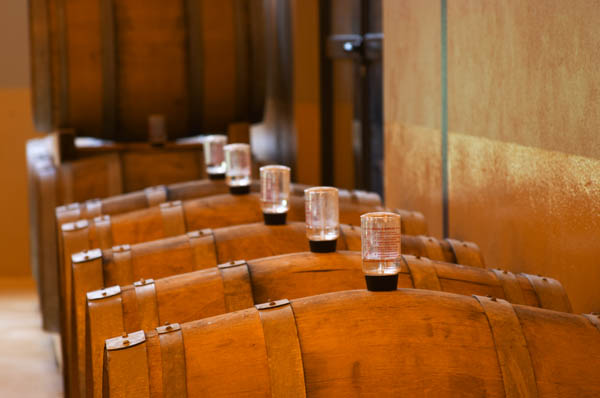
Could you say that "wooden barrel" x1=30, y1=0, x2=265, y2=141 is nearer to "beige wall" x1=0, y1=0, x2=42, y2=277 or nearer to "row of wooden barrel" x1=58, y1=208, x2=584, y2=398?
"beige wall" x1=0, y1=0, x2=42, y2=277

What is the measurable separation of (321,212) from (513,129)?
0.78 metres

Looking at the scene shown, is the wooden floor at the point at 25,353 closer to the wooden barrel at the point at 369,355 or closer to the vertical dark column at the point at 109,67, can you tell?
the vertical dark column at the point at 109,67

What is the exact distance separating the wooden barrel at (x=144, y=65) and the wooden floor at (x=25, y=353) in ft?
3.66

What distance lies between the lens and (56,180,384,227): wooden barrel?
12.0 ft

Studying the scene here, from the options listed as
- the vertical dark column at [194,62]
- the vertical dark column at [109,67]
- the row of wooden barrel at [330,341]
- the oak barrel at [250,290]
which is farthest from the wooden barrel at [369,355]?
the vertical dark column at [194,62]

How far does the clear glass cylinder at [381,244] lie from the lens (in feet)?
6.51

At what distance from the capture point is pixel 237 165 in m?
3.46

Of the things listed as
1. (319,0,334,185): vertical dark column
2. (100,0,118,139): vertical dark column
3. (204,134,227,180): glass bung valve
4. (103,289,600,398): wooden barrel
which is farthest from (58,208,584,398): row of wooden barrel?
(319,0,334,185): vertical dark column

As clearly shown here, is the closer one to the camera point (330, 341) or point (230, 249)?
point (330, 341)

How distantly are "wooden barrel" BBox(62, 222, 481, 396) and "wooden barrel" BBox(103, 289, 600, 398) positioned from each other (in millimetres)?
874

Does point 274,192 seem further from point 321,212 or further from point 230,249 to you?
point 321,212

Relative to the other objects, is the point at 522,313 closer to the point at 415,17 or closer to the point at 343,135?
the point at 415,17

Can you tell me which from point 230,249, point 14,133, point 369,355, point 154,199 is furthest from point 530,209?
point 14,133

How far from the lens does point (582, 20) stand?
2340 mm
